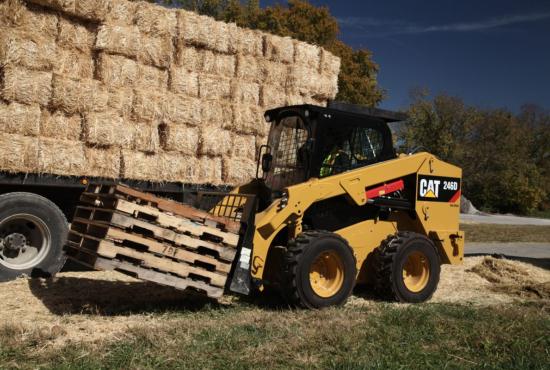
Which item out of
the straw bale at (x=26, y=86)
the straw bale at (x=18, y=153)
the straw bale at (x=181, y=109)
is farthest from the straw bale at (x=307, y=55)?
the straw bale at (x=18, y=153)

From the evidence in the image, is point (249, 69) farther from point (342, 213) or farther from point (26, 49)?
point (342, 213)

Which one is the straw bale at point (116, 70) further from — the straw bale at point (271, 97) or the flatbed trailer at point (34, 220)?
the straw bale at point (271, 97)

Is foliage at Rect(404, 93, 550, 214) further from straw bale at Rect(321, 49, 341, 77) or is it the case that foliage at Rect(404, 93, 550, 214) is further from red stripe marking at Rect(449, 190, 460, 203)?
red stripe marking at Rect(449, 190, 460, 203)

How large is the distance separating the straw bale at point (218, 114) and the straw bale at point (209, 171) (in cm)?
65

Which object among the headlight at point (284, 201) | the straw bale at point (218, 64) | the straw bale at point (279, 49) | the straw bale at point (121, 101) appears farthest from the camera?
the straw bale at point (279, 49)

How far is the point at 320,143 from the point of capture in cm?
720

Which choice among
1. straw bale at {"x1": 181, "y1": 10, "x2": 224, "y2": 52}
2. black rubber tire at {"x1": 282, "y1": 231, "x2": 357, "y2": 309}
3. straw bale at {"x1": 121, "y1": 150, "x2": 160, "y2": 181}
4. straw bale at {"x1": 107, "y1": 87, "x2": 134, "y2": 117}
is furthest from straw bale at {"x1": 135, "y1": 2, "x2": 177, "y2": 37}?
black rubber tire at {"x1": 282, "y1": 231, "x2": 357, "y2": 309}

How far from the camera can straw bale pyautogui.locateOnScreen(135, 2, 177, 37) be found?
922cm

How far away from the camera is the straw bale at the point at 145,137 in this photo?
28.9ft

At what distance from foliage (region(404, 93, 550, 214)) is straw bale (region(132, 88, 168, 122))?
108ft

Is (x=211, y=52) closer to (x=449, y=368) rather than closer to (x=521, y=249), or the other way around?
(x=449, y=368)

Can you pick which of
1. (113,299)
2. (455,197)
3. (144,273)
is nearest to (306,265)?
(144,273)

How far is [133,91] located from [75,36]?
1119mm

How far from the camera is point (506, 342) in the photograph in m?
5.26
